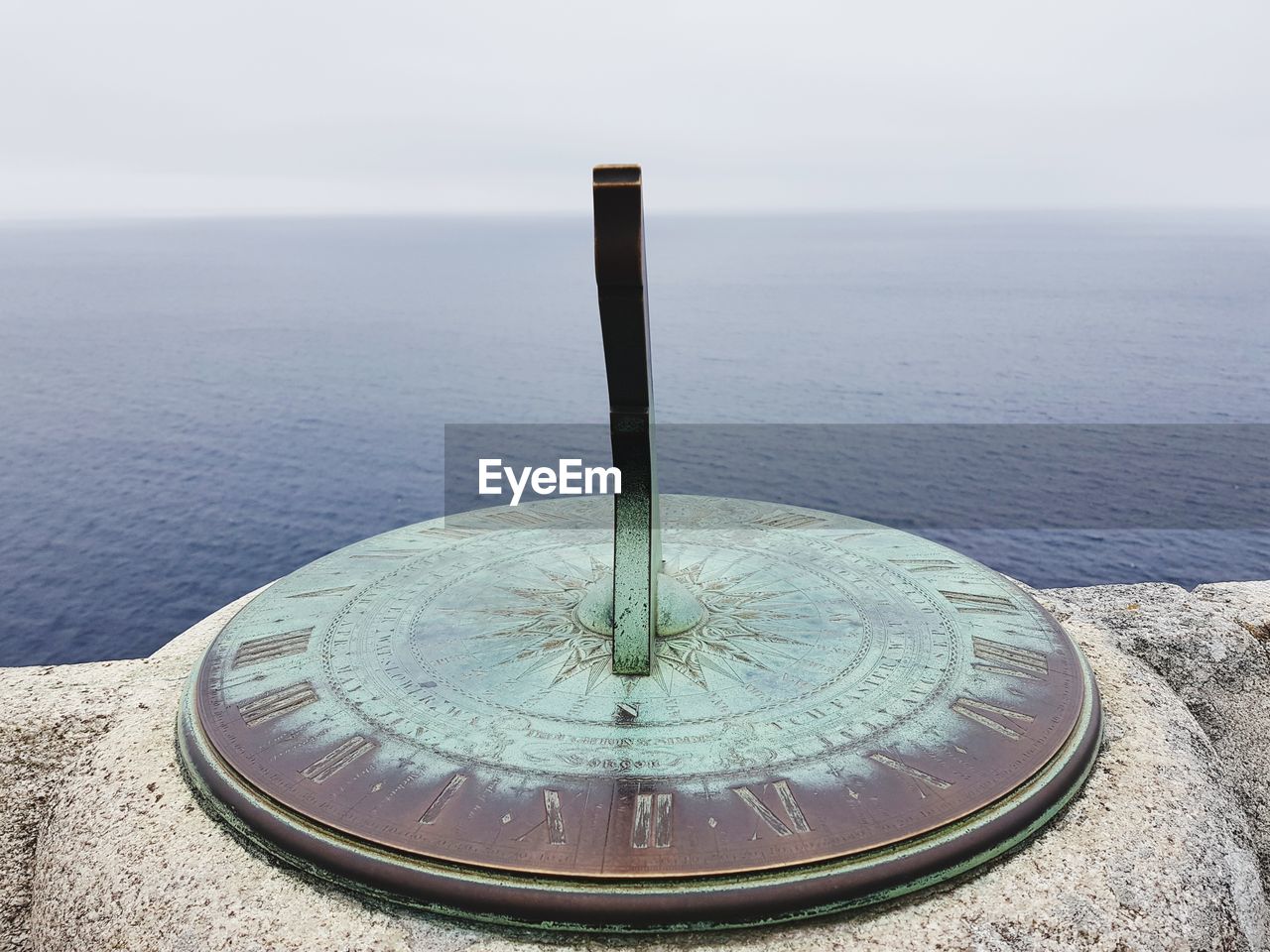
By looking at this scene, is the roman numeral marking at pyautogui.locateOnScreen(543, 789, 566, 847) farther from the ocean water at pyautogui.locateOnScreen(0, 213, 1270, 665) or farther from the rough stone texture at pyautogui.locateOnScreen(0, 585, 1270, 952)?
the ocean water at pyautogui.locateOnScreen(0, 213, 1270, 665)

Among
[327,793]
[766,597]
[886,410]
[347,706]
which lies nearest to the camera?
[327,793]

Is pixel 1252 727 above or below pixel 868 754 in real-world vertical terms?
below

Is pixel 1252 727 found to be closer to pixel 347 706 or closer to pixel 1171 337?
pixel 347 706

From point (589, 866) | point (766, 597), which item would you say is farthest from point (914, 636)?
point (589, 866)

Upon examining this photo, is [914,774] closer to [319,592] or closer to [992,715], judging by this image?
[992,715]

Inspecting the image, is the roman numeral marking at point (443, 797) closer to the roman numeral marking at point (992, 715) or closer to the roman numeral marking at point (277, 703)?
the roman numeral marking at point (277, 703)
